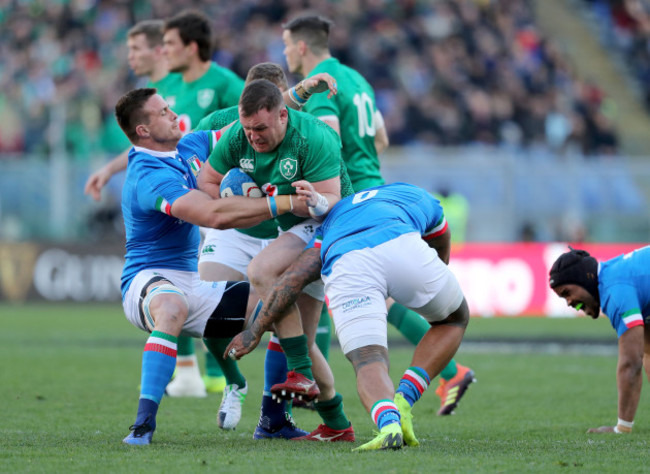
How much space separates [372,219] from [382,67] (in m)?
16.4

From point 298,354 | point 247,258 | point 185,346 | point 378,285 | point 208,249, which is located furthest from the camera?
point 185,346

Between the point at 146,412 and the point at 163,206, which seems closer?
the point at 146,412

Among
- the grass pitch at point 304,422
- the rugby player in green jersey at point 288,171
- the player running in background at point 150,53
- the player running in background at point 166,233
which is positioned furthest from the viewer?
the player running in background at point 150,53

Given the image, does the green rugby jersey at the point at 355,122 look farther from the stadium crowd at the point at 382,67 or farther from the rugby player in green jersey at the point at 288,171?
the stadium crowd at the point at 382,67

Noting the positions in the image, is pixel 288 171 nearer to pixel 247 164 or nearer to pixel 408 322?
pixel 247 164

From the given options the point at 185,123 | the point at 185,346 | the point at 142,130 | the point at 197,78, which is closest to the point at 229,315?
the point at 142,130

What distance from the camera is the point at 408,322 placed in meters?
8.23

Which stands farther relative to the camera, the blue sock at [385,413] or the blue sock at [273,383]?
the blue sock at [273,383]

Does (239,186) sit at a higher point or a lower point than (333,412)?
higher

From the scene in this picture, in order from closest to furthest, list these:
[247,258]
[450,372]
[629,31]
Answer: [247,258], [450,372], [629,31]

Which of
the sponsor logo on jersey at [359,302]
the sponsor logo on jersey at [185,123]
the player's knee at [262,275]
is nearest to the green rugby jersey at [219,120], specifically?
the sponsor logo on jersey at [185,123]

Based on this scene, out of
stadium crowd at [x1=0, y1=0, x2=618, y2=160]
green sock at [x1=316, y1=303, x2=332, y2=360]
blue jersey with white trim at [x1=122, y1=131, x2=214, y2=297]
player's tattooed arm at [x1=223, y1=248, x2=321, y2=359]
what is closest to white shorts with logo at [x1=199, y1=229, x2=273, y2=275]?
green sock at [x1=316, y1=303, x2=332, y2=360]

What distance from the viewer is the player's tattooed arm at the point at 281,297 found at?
5980 millimetres

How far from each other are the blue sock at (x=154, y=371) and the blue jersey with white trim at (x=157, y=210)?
2.13 ft
